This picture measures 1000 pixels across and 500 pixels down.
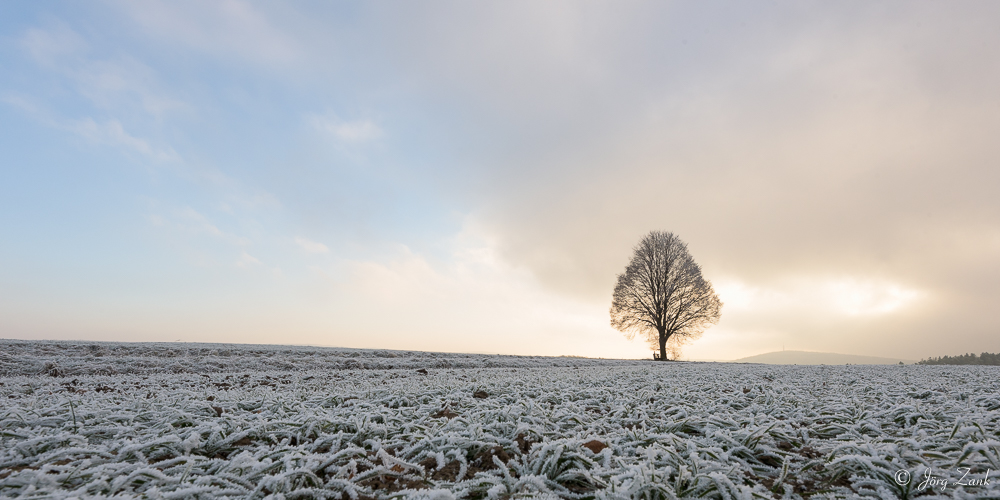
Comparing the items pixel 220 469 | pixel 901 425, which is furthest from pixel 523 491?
pixel 901 425

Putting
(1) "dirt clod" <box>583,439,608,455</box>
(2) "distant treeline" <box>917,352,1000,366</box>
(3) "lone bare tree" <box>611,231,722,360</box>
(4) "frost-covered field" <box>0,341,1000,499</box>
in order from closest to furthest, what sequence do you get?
(4) "frost-covered field" <box>0,341,1000,499</box> → (1) "dirt clod" <box>583,439,608,455</box> → (2) "distant treeline" <box>917,352,1000,366</box> → (3) "lone bare tree" <box>611,231,722,360</box>

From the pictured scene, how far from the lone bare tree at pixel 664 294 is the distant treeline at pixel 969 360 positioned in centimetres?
1076

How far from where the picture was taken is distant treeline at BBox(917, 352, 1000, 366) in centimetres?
1788

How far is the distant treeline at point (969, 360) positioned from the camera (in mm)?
17875

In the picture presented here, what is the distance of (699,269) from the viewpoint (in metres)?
28.3

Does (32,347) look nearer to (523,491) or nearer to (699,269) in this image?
(523,491)

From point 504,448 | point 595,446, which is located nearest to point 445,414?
point 504,448

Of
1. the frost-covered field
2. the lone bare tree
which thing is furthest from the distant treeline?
the frost-covered field

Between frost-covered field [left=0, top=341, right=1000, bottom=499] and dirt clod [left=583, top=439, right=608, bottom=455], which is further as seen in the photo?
dirt clod [left=583, top=439, right=608, bottom=455]

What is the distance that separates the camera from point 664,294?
2883 centimetres

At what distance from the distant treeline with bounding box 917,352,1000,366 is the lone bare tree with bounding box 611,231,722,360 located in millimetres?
10761

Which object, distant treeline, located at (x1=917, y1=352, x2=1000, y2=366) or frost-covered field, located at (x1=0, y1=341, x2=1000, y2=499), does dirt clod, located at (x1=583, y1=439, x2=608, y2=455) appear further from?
distant treeline, located at (x1=917, y1=352, x2=1000, y2=366)

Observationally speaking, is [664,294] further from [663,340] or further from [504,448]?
[504,448]

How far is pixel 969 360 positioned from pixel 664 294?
14.3m
